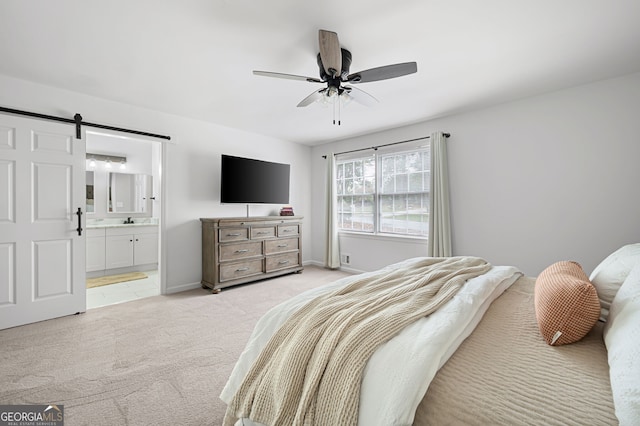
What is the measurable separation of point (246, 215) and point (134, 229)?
7.62ft

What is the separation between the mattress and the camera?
2.36ft

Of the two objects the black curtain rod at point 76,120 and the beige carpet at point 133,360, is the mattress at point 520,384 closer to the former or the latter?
the beige carpet at point 133,360

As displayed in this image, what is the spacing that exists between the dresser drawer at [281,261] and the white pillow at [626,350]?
4022 millimetres

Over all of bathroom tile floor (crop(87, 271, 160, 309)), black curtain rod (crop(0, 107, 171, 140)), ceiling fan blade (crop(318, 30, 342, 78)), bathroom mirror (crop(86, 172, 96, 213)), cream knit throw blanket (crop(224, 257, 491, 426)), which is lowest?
bathroom tile floor (crop(87, 271, 160, 309))

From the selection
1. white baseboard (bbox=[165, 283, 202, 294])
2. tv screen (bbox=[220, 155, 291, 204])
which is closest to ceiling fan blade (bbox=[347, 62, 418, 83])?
tv screen (bbox=[220, 155, 291, 204])

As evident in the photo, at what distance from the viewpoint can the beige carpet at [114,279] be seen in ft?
14.6

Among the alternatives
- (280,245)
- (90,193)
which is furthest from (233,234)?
(90,193)

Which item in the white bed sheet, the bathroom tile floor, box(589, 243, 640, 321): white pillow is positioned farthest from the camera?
the bathroom tile floor

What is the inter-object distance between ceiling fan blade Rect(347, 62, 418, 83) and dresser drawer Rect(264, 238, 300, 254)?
3.02 metres

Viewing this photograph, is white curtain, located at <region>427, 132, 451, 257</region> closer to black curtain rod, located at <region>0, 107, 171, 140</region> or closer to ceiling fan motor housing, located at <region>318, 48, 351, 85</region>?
ceiling fan motor housing, located at <region>318, 48, 351, 85</region>

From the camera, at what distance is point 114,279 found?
4754 millimetres

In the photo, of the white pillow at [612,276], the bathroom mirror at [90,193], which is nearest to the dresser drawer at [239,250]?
the bathroom mirror at [90,193]

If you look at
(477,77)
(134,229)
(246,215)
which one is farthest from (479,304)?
(134,229)

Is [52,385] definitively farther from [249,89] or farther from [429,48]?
[429,48]
